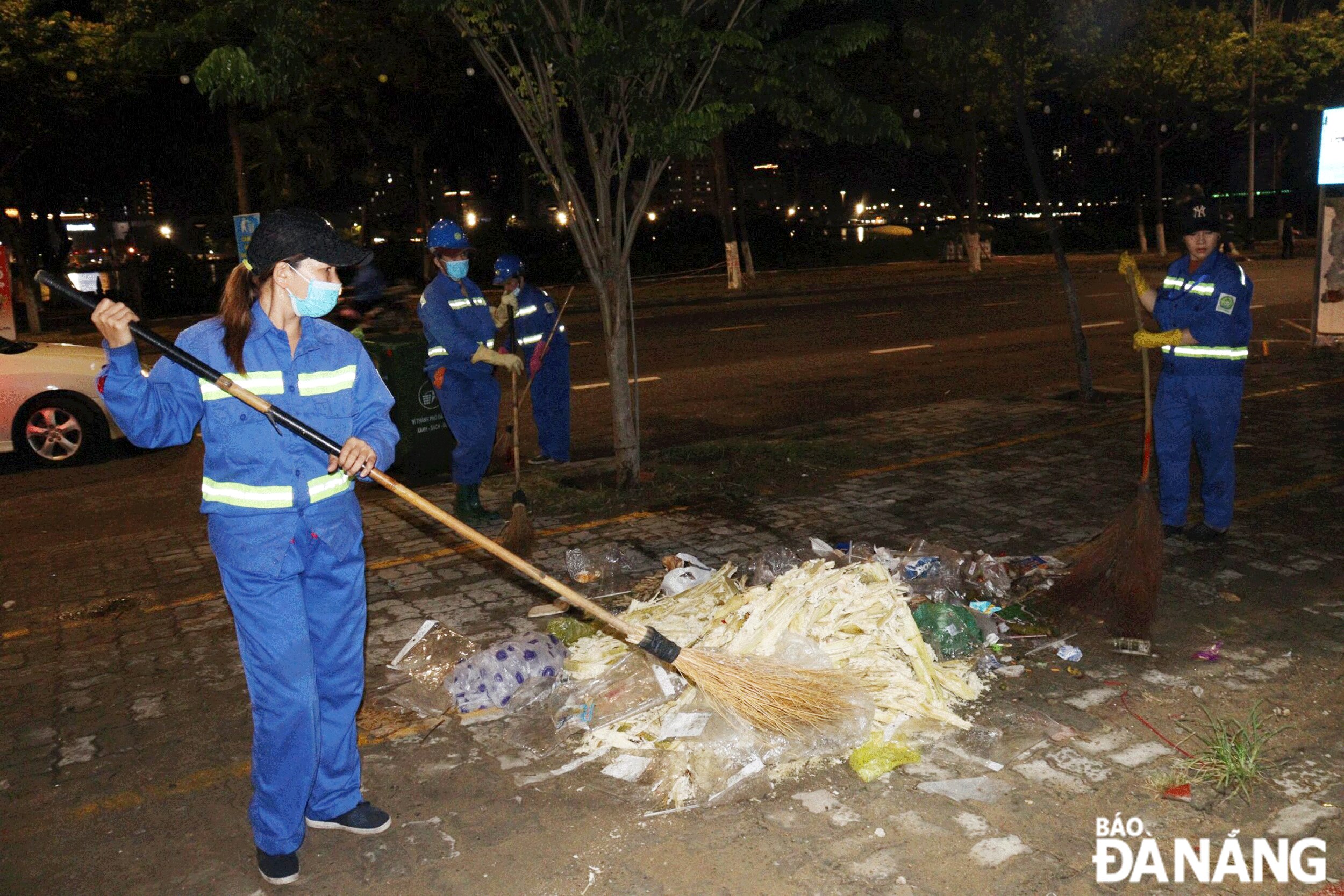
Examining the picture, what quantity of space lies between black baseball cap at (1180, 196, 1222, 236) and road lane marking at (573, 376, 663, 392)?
24.7 ft

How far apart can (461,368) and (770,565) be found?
2641 mm

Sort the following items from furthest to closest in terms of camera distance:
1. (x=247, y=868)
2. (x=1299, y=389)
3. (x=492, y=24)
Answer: (x=1299, y=389), (x=492, y=24), (x=247, y=868)

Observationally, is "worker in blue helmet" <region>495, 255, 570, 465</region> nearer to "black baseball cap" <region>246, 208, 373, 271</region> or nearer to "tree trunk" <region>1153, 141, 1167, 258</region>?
"black baseball cap" <region>246, 208, 373, 271</region>

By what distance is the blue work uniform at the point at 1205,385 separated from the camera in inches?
253

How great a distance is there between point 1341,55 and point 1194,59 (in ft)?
18.4

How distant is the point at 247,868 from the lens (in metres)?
3.66

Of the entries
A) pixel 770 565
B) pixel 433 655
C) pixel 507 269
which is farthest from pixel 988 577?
pixel 507 269

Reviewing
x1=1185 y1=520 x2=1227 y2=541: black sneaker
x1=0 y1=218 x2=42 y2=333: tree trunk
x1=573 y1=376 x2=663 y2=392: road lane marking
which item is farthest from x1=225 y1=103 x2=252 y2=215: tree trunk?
x1=1185 y1=520 x2=1227 y2=541: black sneaker

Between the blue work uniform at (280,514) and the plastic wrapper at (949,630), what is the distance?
2554mm

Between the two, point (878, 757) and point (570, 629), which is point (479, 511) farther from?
point (878, 757)

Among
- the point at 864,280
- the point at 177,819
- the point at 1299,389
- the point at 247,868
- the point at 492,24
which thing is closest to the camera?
the point at 247,868

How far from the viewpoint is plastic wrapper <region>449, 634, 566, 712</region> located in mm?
4734

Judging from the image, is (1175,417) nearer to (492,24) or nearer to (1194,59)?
(492,24)

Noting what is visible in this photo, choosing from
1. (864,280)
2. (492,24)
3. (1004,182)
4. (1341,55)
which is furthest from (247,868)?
(1004,182)
